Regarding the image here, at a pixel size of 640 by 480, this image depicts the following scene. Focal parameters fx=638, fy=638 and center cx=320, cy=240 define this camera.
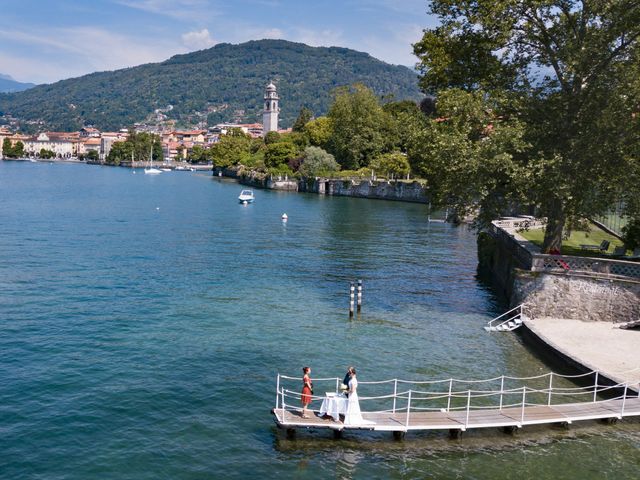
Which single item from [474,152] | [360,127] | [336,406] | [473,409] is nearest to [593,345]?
[473,409]

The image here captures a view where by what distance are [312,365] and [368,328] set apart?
6769mm

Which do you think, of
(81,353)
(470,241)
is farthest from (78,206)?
(81,353)

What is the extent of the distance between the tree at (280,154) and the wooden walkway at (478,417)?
134663 mm

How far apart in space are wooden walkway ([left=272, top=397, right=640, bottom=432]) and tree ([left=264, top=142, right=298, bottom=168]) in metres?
135

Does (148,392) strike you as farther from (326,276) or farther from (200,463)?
(326,276)

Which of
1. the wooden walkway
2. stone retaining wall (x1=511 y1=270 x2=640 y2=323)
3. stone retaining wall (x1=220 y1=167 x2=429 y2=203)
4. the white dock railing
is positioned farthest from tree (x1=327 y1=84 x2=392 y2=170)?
the wooden walkway

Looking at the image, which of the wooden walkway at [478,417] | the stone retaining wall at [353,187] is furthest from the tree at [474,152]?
the stone retaining wall at [353,187]

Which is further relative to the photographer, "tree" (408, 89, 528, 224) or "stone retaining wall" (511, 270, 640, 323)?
"tree" (408, 89, 528, 224)

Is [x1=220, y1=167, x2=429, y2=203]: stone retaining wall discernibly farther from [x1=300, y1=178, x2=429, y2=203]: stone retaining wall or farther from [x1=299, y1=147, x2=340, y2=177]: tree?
[x1=299, y1=147, x2=340, y2=177]: tree

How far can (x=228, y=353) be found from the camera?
2919 cm

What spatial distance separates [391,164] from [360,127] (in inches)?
562

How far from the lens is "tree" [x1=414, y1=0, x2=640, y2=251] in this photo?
32812 mm

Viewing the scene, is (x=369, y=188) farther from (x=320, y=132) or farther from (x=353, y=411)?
(x=353, y=411)

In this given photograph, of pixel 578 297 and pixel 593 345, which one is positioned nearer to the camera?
pixel 593 345
